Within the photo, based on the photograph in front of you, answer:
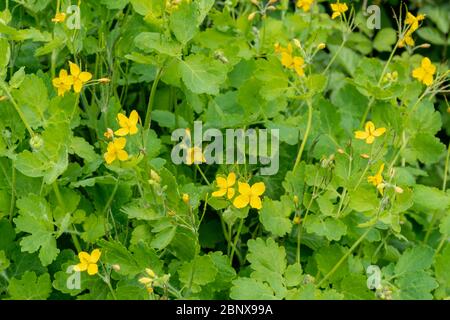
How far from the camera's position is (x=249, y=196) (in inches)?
59.1

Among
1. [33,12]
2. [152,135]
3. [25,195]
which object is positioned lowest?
[25,195]

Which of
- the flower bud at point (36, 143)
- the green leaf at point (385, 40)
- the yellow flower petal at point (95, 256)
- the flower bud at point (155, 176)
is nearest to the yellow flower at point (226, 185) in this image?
the flower bud at point (155, 176)

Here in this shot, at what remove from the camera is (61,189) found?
1604 millimetres

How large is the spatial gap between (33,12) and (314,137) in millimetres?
721

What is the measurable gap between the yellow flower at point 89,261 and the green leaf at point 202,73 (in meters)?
0.40

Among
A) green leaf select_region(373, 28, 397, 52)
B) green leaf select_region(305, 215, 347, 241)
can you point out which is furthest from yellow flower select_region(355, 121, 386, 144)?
green leaf select_region(373, 28, 397, 52)

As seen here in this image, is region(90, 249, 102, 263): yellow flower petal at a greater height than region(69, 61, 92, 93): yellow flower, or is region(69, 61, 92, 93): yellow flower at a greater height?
region(69, 61, 92, 93): yellow flower

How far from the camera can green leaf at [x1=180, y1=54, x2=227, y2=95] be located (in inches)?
62.8

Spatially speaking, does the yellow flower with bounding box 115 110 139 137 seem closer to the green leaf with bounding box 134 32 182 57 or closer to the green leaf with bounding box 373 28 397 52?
the green leaf with bounding box 134 32 182 57

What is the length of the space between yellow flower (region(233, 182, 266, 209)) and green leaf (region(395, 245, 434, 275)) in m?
0.35

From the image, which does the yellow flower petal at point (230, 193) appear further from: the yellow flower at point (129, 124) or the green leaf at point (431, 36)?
the green leaf at point (431, 36)

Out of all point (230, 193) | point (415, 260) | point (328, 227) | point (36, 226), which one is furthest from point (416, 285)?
point (36, 226)
